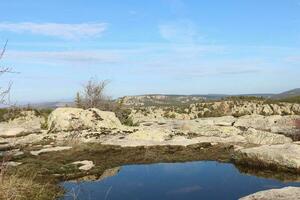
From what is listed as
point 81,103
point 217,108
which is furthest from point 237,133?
point 217,108

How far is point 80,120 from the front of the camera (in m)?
41.8

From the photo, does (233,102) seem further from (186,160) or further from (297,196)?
(297,196)

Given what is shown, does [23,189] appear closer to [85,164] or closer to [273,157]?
[85,164]

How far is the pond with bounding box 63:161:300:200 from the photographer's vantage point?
2031 centimetres

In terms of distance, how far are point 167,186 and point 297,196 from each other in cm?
803

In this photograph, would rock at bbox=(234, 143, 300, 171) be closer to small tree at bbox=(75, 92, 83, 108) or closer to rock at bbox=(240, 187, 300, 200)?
rock at bbox=(240, 187, 300, 200)

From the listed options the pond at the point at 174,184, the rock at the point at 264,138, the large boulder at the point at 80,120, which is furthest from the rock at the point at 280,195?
the large boulder at the point at 80,120

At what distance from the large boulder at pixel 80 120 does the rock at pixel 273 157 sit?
56.3 feet

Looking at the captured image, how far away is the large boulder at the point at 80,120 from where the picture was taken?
134 feet

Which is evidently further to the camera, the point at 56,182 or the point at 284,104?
the point at 284,104

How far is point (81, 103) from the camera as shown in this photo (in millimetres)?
59281

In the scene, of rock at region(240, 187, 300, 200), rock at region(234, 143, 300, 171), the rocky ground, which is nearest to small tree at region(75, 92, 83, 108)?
the rocky ground

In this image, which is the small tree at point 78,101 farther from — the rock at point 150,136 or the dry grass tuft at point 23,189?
the dry grass tuft at point 23,189

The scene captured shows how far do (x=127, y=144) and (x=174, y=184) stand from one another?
10831 mm
